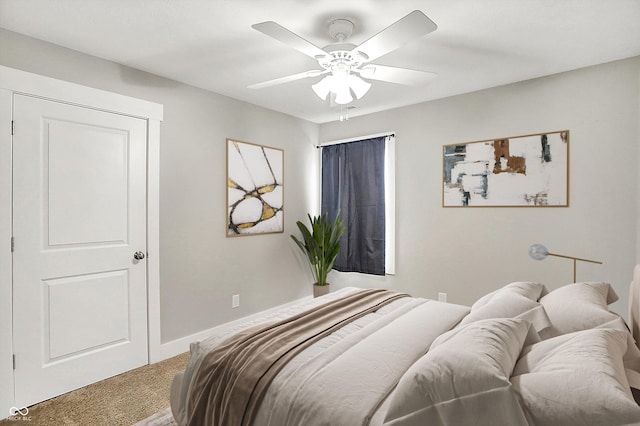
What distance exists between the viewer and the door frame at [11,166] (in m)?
2.14

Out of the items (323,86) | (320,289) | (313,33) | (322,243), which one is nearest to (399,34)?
(323,86)

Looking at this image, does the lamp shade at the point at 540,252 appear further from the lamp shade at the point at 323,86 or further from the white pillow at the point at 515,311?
the lamp shade at the point at 323,86

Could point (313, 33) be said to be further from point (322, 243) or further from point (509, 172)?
point (322, 243)

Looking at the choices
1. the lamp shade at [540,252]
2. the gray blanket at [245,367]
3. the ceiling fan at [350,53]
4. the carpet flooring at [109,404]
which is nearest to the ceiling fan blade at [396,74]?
the ceiling fan at [350,53]

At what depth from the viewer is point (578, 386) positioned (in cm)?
87

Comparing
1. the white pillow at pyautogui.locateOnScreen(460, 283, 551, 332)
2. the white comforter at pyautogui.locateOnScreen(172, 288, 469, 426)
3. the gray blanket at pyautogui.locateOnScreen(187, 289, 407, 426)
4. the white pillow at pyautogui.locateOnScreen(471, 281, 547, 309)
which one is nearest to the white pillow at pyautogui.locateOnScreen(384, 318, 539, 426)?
the white comforter at pyautogui.locateOnScreen(172, 288, 469, 426)

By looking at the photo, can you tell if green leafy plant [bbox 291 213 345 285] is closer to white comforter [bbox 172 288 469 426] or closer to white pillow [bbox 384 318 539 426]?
white comforter [bbox 172 288 469 426]

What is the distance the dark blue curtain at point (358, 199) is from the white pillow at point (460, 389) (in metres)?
2.93

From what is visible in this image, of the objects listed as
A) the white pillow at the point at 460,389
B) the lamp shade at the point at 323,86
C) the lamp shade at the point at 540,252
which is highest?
the lamp shade at the point at 323,86

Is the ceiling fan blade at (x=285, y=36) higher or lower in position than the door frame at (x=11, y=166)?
higher

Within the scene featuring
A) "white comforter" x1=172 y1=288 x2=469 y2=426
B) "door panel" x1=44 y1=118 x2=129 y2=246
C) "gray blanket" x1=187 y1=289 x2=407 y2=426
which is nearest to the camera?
"white comforter" x1=172 y1=288 x2=469 y2=426

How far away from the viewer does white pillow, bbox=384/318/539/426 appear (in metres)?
0.88

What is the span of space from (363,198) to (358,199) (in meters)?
0.08

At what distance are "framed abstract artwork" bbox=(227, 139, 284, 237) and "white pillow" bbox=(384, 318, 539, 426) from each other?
2.81m
